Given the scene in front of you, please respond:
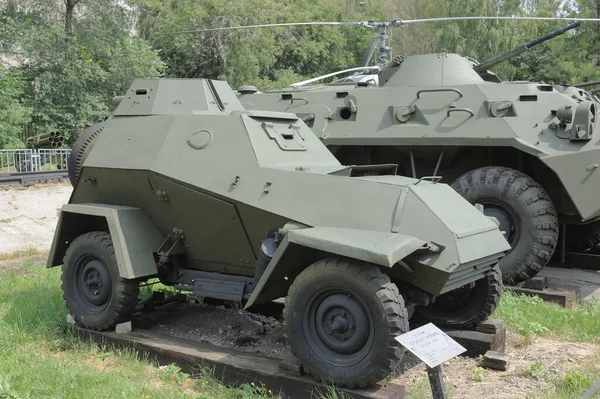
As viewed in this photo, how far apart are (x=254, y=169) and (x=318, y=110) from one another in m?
4.31

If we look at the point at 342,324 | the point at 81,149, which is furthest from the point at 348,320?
the point at 81,149

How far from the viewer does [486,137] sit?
26.9ft

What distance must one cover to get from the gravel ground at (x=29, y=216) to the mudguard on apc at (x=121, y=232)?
14.2 feet

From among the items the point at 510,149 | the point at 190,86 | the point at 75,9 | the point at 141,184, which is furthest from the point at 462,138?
the point at 75,9

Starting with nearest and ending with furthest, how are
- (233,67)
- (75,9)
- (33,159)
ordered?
(33,159)
(75,9)
(233,67)

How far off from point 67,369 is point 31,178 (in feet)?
36.1

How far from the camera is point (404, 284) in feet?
15.9

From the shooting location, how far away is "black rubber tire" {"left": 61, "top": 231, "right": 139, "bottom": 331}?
18.8ft

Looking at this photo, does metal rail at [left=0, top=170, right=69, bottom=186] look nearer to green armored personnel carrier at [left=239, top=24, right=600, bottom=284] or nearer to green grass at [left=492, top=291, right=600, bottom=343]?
green armored personnel carrier at [left=239, top=24, right=600, bottom=284]

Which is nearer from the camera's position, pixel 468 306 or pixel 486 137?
pixel 468 306

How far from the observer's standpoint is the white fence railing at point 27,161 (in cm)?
1833

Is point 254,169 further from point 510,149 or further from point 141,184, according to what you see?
point 510,149

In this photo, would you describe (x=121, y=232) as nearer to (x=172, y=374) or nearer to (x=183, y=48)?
(x=172, y=374)

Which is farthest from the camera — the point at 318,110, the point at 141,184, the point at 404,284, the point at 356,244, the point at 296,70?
the point at 296,70
